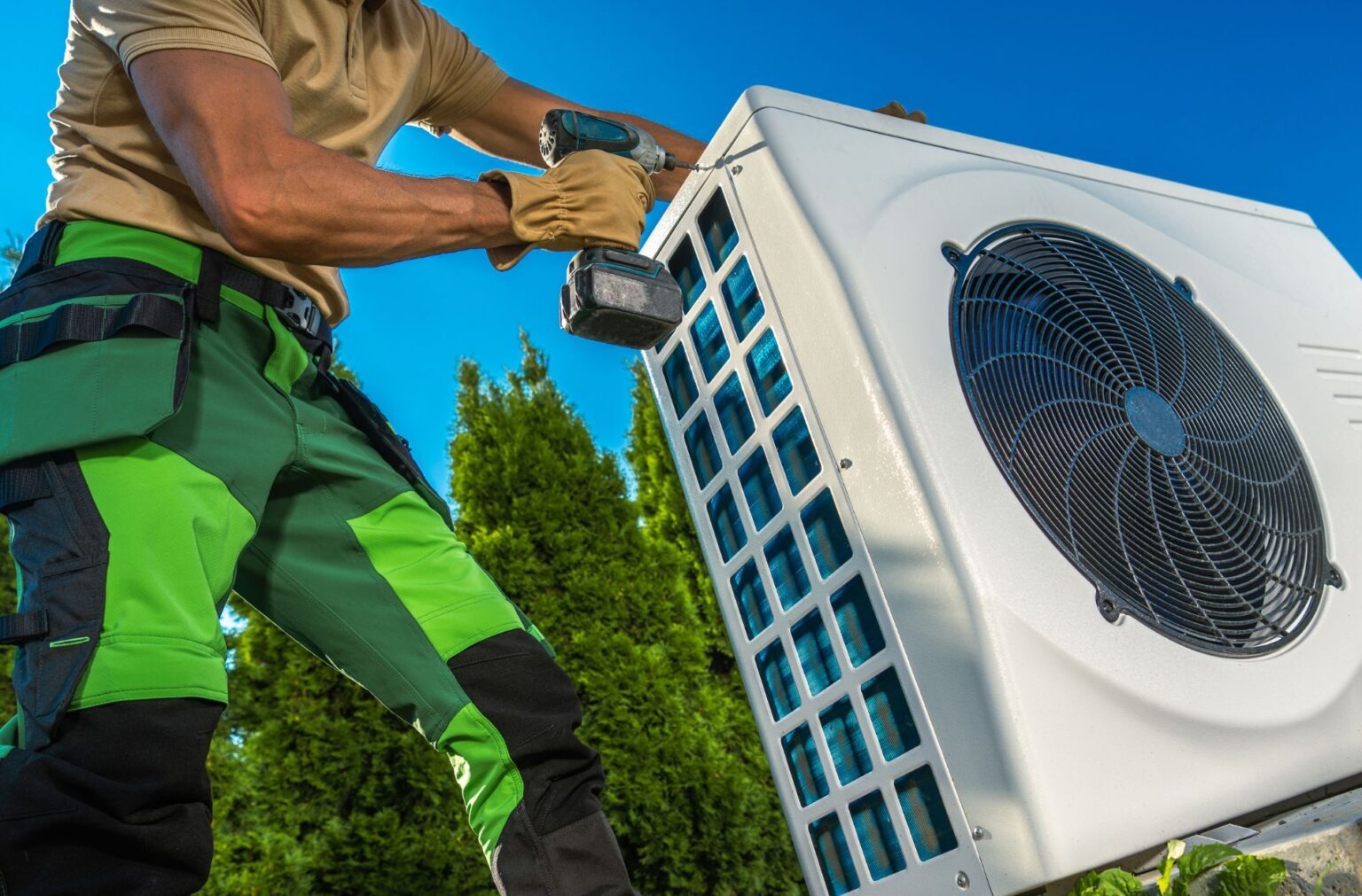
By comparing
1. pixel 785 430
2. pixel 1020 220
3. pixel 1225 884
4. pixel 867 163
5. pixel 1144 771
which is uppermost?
pixel 867 163

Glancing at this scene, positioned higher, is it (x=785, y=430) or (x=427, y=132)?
(x=427, y=132)

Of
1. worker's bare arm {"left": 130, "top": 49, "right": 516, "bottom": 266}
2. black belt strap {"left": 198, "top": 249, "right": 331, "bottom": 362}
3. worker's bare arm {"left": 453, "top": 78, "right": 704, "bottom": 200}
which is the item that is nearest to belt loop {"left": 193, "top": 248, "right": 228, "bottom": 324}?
black belt strap {"left": 198, "top": 249, "right": 331, "bottom": 362}

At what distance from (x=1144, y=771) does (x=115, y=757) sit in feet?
3.79

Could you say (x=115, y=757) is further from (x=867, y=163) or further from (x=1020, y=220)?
(x=1020, y=220)

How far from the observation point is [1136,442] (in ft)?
5.13

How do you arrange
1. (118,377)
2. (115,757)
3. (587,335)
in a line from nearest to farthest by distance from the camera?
(115,757) < (118,377) < (587,335)

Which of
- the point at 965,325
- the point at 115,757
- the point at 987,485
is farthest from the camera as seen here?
the point at 965,325

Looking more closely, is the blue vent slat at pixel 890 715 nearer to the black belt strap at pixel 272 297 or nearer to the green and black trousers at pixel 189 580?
the green and black trousers at pixel 189 580

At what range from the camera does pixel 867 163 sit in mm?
1612

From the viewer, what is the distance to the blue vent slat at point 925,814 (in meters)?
1.26

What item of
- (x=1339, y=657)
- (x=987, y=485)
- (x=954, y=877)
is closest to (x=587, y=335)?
Answer: (x=987, y=485)

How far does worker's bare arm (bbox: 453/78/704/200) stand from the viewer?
176 cm

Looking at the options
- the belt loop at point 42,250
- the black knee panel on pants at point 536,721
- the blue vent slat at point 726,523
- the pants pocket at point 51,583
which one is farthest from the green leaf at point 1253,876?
the belt loop at point 42,250

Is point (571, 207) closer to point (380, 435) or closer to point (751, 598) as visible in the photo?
point (380, 435)
